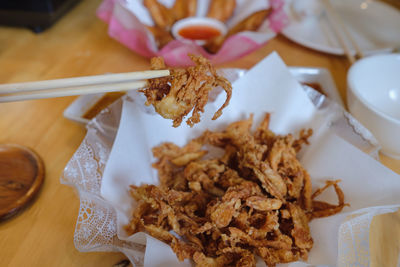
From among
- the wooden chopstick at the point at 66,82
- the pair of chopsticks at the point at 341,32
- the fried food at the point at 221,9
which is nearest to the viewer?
the wooden chopstick at the point at 66,82

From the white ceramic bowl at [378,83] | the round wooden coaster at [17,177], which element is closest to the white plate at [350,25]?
the white ceramic bowl at [378,83]

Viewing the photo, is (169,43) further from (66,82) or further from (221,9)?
(66,82)

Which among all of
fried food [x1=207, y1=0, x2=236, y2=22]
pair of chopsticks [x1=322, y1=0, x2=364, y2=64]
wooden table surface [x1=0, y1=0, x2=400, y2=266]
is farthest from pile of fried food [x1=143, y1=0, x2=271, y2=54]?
pair of chopsticks [x1=322, y1=0, x2=364, y2=64]

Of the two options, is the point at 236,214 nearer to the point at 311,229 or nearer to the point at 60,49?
the point at 311,229

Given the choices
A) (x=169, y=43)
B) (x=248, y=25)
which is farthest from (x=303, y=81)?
(x=169, y=43)

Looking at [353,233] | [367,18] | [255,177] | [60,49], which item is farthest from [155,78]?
[367,18]

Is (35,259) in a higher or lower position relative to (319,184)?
lower

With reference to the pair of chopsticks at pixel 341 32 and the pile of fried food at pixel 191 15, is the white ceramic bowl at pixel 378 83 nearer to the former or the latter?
the pair of chopsticks at pixel 341 32
